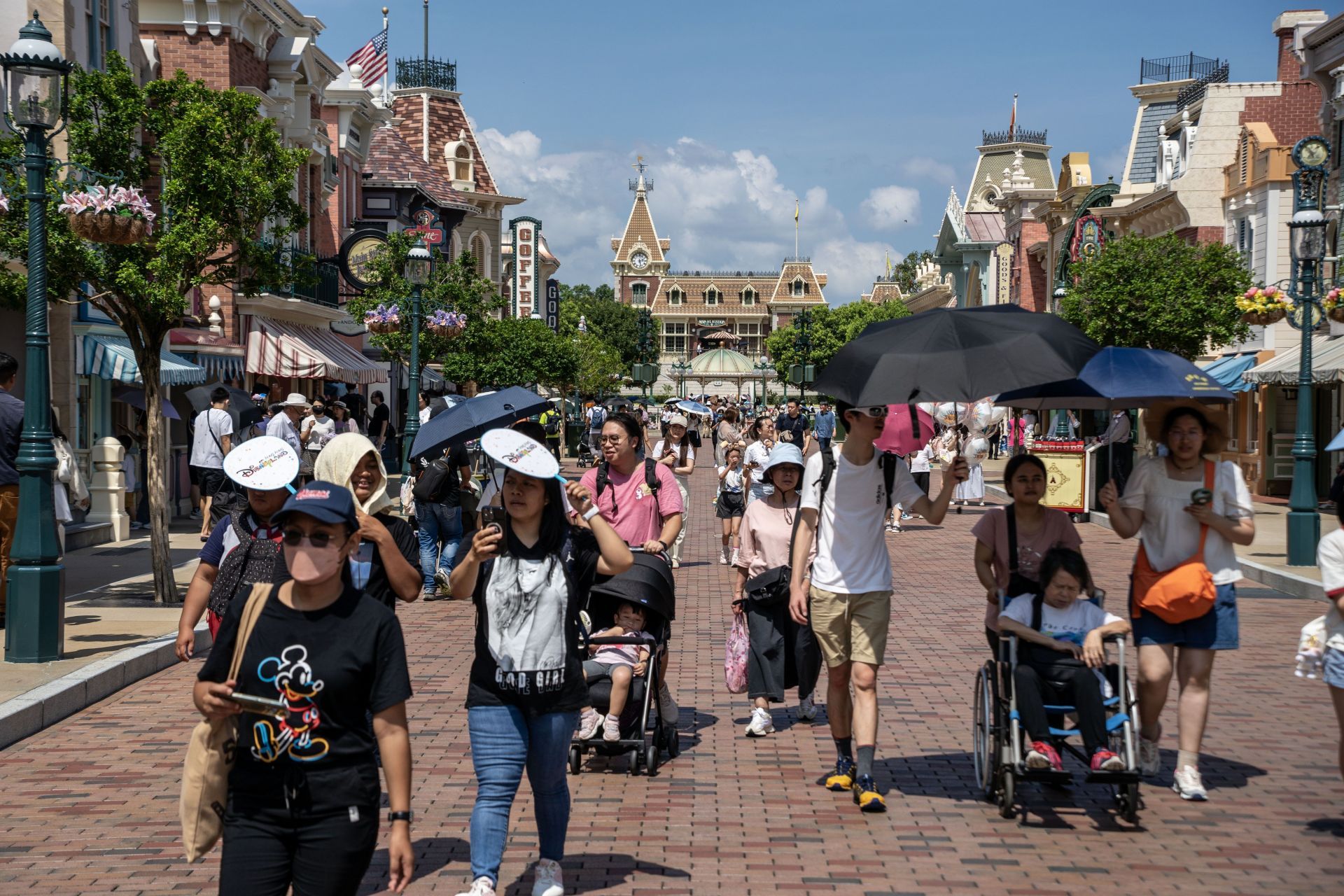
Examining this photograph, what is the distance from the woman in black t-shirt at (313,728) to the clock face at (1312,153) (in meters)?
16.9

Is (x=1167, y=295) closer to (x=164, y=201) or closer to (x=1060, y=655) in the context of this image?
(x=164, y=201)

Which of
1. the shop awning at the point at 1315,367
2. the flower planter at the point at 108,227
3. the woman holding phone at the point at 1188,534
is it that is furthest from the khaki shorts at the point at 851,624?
the shop awning at the point at 1315,367

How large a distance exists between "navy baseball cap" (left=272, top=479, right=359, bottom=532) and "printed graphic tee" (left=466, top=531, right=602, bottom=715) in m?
0.97

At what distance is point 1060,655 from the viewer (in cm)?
636

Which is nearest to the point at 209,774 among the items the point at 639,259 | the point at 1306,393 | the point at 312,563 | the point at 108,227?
the point at 312,563

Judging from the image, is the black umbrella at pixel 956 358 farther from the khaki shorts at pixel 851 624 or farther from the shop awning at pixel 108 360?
the shop awning at pixel 108 360

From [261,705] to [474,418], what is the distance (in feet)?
14.3

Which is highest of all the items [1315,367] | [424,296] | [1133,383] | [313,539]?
[424,296]

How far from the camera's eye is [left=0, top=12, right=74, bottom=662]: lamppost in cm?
923

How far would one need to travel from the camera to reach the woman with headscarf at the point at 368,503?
18.3ft

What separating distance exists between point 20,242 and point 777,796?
8846 millimetres

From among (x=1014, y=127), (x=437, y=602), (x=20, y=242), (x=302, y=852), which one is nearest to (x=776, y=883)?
(x=302, y=852)

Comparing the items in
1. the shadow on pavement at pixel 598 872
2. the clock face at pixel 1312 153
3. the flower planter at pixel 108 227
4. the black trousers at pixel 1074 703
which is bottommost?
the shadow on pavement at pixel 598 872

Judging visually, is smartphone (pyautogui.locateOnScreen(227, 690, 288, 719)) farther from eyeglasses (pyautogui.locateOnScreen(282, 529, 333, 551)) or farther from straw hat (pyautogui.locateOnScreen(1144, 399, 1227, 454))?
straw hat (pyautogui.locateOnScreen(1144, 399, 1227, 454))
